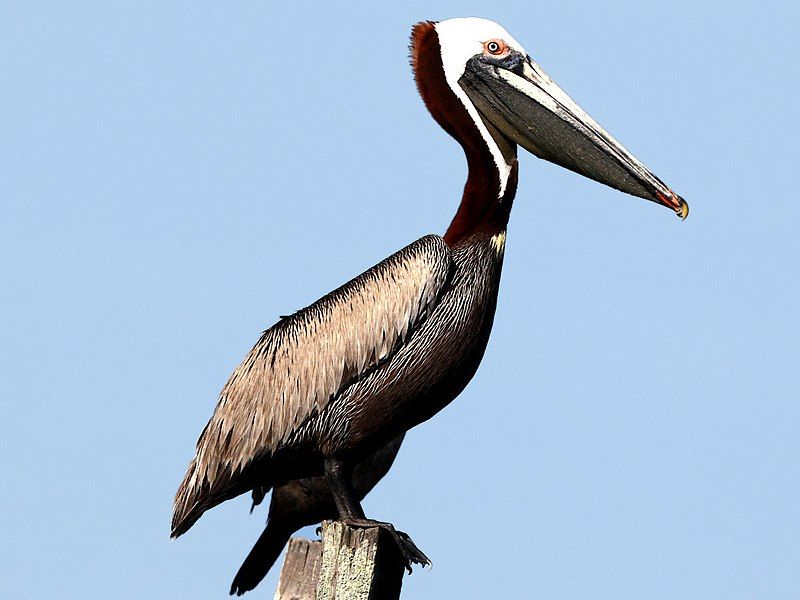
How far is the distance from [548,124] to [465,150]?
1.48 feet

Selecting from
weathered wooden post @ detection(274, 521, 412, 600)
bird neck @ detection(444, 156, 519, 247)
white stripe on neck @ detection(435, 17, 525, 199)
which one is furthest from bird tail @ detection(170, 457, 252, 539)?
white stripe on neck @ detection(435, 17, 525, 199)

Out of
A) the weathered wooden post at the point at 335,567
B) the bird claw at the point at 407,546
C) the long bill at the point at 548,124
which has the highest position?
the long bill at the point at 548,124

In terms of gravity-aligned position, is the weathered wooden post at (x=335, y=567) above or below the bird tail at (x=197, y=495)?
below

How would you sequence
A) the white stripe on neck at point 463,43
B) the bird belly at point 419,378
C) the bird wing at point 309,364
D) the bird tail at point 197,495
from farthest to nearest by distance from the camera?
1. the white stripe on neck at point 463,43
2. the bird tail at point 197,495
3. the bird wing at point 309,364
4. the bird belly at point 419,378

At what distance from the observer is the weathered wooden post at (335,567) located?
5.63 metres

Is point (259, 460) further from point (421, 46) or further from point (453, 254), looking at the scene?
point (421, 46)

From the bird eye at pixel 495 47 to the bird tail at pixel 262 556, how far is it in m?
2.72

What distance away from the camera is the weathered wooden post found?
5.63 metres

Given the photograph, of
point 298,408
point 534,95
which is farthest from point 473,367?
point 534,95

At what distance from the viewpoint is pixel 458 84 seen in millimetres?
7539

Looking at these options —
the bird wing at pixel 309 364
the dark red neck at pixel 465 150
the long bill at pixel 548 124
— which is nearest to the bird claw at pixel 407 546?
the bird wing at pixel 309 364

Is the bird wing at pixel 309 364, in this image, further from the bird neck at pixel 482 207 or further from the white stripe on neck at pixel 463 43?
the white stripe on neck at pixel 463 43

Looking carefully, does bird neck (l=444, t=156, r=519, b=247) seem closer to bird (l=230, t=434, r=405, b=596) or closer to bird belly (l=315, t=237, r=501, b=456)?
bird belly (l=315, t=237, r=501, b=456)

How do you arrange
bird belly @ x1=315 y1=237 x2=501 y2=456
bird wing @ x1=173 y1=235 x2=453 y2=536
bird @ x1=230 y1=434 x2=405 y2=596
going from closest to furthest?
bird belly @ x1=315 y1=237 x2=501 y2=456
bird wing @ x1=173 y1=235 x2=453 y2=536
bird @ x1=230 y1=434 x2=405 y2=596
